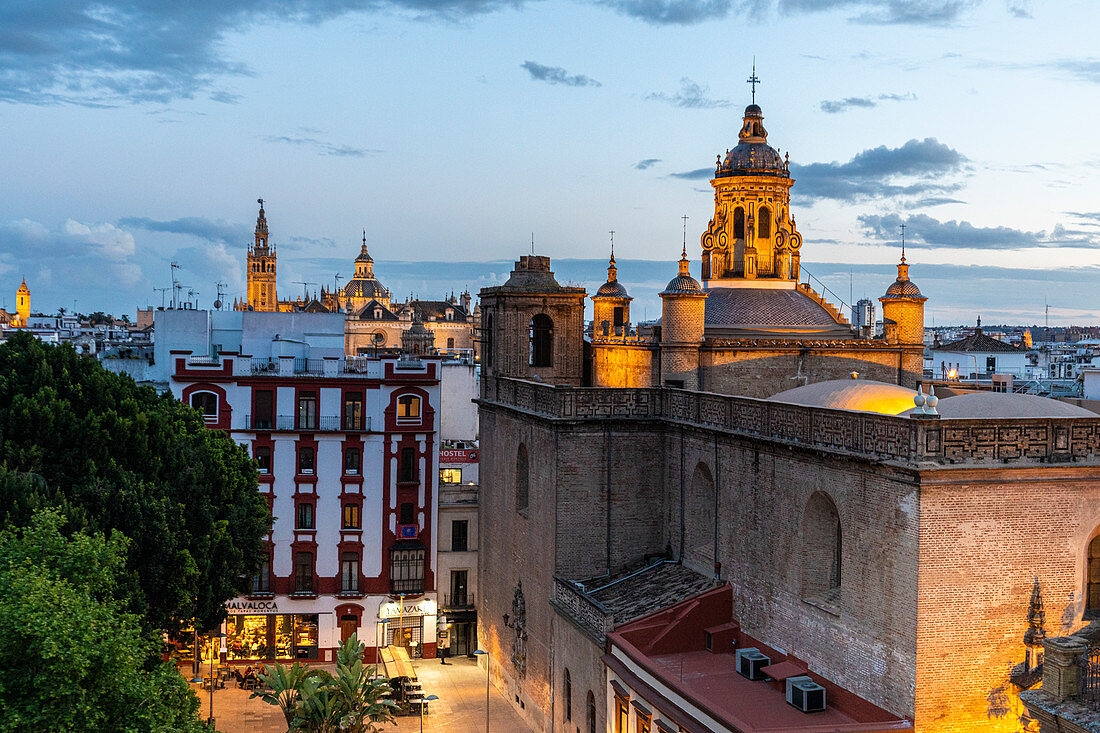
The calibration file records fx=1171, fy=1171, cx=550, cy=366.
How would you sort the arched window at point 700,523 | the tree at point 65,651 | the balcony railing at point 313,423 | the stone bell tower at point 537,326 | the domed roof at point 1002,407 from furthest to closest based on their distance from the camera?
1. the balcony railing at point 313,423
2. the stone bell tower at point 537,326
3. the arched window at point 700,523
4. the domed roof at point 1002,407
5. the tree at point 65,651

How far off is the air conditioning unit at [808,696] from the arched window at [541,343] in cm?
1958

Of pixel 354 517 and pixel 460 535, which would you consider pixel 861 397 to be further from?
pixel 354 517

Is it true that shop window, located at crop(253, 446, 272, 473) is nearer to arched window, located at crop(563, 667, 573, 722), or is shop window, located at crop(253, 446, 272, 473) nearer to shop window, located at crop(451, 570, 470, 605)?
shop window, located at crop(451, 570, 470, 605)

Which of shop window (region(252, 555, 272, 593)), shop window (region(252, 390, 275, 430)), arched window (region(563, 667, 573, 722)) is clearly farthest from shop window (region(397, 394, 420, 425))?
arched window (region(563, 667, 573, 722))

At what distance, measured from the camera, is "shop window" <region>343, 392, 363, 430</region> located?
4488 centimetres

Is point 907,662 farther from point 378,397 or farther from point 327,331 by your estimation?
point 327,331

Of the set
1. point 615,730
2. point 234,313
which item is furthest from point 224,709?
point 234,313

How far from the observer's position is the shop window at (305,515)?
44.3 m

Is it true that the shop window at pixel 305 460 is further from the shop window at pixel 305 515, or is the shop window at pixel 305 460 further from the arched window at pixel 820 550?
the arched window at pixel 820 550

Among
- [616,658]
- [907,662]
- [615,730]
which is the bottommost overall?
[615,730]

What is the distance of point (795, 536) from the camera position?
2475 cm

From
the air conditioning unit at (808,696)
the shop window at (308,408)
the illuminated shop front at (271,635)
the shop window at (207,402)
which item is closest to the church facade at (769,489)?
the air conditioning unit at (808,696)

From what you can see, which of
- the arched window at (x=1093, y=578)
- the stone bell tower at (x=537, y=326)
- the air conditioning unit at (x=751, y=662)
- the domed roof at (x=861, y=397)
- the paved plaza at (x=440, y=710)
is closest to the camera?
the arched window at (x=1093, y=578)

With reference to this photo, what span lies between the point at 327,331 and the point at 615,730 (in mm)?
31272
